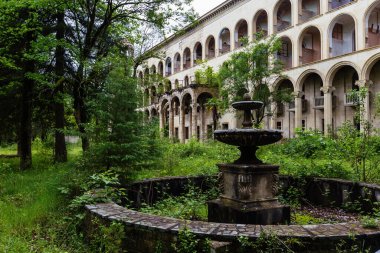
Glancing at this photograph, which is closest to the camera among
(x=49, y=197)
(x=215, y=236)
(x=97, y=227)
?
(x=215, y=236)

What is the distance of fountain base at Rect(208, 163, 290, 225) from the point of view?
249 inches

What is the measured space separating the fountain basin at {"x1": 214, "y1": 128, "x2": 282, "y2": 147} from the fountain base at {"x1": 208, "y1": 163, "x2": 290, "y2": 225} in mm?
447

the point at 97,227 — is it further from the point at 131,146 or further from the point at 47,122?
the point at 47,122

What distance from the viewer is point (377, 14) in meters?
25.1

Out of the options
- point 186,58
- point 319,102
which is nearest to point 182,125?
point 186,58

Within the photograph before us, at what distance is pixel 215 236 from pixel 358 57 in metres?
22.7

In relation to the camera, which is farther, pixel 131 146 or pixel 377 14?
pixel 377 14

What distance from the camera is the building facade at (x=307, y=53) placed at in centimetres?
2356

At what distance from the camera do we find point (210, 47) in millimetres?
39594

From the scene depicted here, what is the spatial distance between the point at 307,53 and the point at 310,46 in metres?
1.32

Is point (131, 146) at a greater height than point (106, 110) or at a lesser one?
lesser

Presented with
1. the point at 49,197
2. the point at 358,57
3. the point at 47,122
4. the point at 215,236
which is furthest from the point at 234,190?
the point at 358,57

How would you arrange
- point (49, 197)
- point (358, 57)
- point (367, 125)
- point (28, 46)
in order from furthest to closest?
point (358, 57) < point (28, 46) < point (367, 125) < point (49, 197)

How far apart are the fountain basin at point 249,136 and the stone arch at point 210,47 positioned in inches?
1291
